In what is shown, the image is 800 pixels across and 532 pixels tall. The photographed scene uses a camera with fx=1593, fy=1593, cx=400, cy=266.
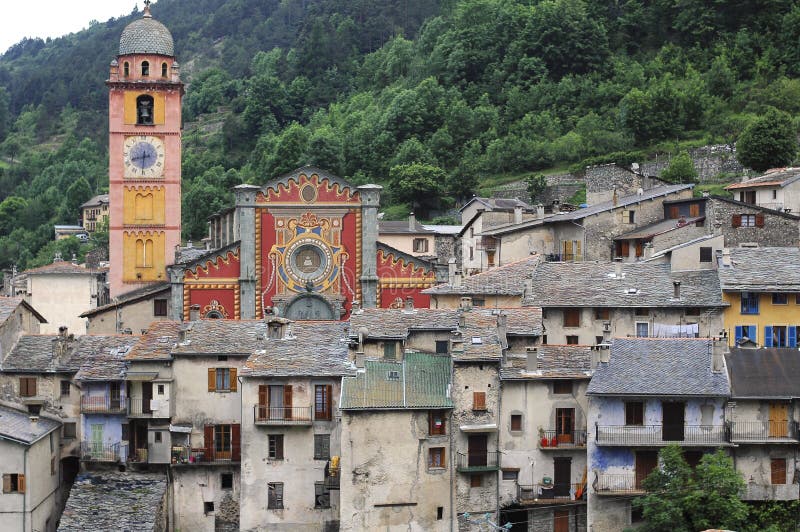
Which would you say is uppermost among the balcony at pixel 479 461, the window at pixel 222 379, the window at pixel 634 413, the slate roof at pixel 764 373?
the slate roof at pixel 764 373

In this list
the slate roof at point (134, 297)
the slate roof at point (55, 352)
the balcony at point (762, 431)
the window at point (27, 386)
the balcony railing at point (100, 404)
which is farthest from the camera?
the slate roof at point (134, 297)

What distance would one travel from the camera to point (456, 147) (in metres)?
151

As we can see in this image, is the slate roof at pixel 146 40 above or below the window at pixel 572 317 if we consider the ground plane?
above

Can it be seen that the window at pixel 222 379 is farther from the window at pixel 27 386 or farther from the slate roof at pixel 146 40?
the slate roof at pixel 146 40

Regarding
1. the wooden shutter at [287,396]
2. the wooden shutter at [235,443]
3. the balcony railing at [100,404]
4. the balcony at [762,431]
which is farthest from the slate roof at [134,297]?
the balcony at [762,431]

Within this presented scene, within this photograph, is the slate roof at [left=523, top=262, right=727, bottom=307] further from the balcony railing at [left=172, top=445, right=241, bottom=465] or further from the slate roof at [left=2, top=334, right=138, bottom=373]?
the slate roof at [left=2, top=334, right=138, bottom=373]

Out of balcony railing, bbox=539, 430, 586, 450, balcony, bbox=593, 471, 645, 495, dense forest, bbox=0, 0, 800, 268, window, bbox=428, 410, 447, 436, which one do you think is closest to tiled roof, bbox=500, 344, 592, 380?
balcony railing, bbox=539, 430, 586, 450

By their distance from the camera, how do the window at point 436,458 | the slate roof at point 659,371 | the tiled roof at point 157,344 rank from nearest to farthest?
the slate roof at point 659,371
the window at point 436,458
the tiled roof at point 157,344

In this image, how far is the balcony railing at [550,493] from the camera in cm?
6022

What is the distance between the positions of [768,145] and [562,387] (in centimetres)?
5658

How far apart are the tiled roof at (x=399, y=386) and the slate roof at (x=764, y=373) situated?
10.6 meters

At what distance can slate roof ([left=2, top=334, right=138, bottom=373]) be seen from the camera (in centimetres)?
6831

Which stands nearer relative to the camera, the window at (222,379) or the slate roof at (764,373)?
the slate roof at (764,373)

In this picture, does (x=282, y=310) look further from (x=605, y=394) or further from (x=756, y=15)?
(x=756, y=15)
